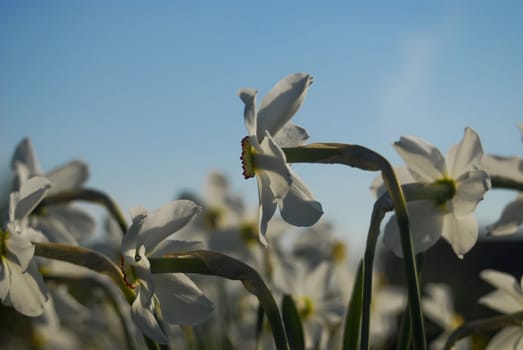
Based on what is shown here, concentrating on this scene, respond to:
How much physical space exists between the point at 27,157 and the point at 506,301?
85 centimetres

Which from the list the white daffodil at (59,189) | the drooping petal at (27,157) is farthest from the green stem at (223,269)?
the drooping petal at (27,157)

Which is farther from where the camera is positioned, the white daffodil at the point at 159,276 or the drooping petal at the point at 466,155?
the drooping petal at the point at 466,155

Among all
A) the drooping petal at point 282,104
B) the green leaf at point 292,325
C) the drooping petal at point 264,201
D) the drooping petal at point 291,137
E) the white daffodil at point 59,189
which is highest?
the drooping petal at point 282,104

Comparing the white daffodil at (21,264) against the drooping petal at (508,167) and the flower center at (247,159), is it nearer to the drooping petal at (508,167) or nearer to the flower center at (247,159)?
the flower center at (247,159)

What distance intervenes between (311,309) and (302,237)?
2.09 feet

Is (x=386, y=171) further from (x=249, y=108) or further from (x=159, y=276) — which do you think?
(x=159, y=276)

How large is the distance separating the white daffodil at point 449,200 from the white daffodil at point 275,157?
0.18 meters

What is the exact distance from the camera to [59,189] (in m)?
1.43

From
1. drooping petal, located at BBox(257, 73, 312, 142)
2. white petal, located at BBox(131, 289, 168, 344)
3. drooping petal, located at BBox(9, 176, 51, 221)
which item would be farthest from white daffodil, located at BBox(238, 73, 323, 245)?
drooping petal, located at BBox(9, 176, 51, 221)

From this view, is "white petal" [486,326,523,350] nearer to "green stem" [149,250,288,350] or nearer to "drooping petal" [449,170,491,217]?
"drooping petal" [449,170,491,217]

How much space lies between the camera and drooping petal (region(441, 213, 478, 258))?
0.93 metres

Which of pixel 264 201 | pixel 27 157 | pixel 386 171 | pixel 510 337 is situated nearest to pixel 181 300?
pixel 264 201

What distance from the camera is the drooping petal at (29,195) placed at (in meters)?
0.86

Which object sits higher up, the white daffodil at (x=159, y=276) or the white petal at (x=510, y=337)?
the white daffodil at (x=159, y=276)
